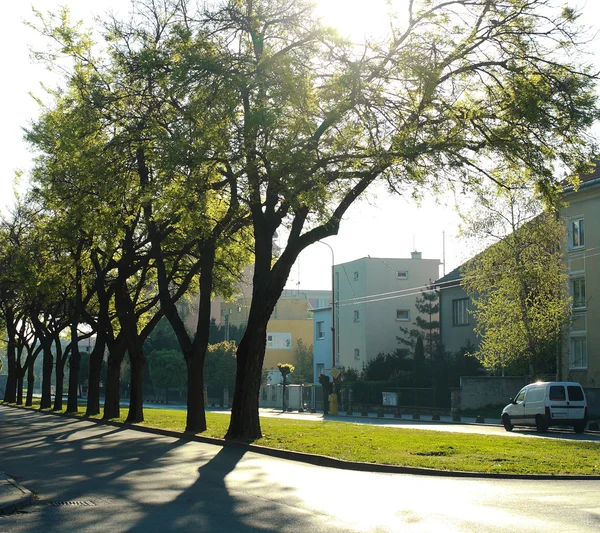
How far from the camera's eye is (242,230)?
2770cm

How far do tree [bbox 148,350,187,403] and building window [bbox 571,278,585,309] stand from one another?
4735 cm

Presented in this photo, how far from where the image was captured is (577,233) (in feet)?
137

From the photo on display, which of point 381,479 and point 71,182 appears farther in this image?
point 71,182

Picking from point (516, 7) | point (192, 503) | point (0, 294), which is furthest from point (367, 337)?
point (192, 503)

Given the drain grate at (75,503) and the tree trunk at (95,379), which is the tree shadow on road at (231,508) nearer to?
the drain grate at (75,503)

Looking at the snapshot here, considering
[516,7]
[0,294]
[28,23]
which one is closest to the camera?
[516,7]

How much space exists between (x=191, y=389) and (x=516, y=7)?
588 inches

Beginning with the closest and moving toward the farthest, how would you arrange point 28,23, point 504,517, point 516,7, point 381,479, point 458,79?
point 504,517 < point 381,479 < point 516,7 < point 458,79 < point 28,23

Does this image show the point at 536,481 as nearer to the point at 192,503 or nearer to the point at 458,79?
the point at 192,503

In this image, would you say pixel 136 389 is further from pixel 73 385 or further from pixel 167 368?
pixel 167 368

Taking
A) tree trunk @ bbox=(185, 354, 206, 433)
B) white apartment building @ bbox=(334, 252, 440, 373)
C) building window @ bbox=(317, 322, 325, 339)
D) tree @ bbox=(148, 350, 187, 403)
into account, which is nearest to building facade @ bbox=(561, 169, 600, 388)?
tree trunk @ bbox=(185, 354, 206, 433)

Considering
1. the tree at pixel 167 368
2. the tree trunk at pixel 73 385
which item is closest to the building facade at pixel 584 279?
the tree trunk at pixel 73 385

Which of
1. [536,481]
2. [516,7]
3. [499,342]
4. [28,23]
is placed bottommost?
[536,481]

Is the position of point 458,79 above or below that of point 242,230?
above
